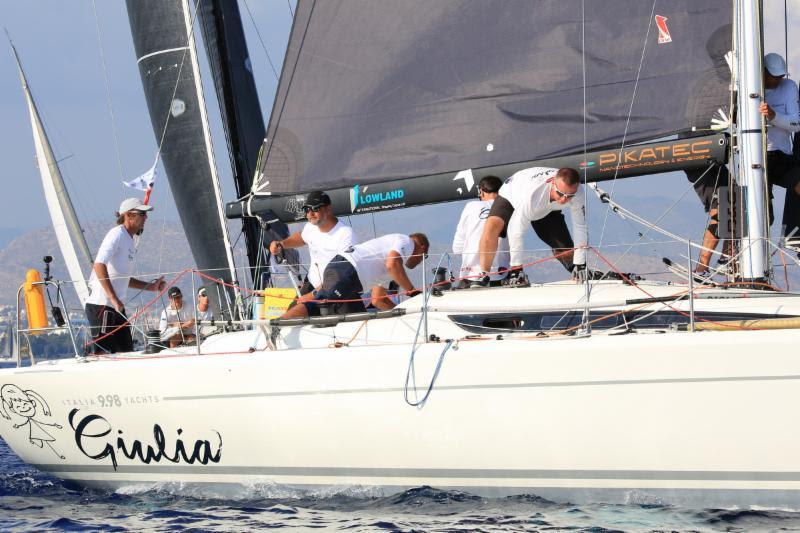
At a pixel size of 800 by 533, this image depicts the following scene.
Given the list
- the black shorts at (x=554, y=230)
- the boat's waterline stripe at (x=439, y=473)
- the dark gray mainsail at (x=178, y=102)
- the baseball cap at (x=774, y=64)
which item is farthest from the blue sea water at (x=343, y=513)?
the dark gray mainsail at (x=178, y=102)

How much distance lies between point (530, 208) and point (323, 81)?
2.33m

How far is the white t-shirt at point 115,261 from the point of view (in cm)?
773

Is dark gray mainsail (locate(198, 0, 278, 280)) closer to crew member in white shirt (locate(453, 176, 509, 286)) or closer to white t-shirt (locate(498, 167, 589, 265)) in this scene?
crew member in white shirt (locate(453, 176, 509, 286))

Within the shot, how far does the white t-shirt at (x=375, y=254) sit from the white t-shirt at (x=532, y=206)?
0.72 m

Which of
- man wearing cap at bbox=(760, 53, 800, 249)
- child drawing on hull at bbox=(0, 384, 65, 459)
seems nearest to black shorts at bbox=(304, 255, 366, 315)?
child drawing on hull at bbox=(0, 384, 65, 459)

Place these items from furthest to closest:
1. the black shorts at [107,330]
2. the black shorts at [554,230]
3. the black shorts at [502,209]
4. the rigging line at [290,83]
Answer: the rigging line at [290,83] < the black shorts at [107,330] < the black shorts at [554,230] < the black shorts at [502,209]

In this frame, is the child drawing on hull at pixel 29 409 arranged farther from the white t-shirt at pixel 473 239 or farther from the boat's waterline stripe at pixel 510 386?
the white t-shirt at pixel 473 239

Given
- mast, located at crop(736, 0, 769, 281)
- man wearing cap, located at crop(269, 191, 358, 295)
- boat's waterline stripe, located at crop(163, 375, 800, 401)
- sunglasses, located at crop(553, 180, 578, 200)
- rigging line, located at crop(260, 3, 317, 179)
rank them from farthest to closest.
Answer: rigging line, located at crop(260, 3, 317, 179) → man wearing cap, located at crop(269, 191, 358, 295) → sunglasses, located at crop(553, 180, 578, 200) → mast, located at crop(736, 0, 769, 281) → boat's waterline stripe, located at crop(163, 375, 800, 401)

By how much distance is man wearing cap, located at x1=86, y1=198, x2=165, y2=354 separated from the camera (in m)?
7.72

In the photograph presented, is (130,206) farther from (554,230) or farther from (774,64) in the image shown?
(774,64)

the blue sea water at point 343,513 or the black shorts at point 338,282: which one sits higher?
the black shorts at point 338,282

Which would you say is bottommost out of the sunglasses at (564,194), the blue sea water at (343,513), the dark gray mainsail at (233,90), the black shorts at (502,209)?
the blue sea water at (343,513)

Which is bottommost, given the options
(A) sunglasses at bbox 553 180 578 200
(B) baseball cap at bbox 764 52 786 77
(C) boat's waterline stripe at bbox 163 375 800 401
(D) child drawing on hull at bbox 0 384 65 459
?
(D) child drawing on hull at bbox 0 384 65 459

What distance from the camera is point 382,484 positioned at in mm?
6410
